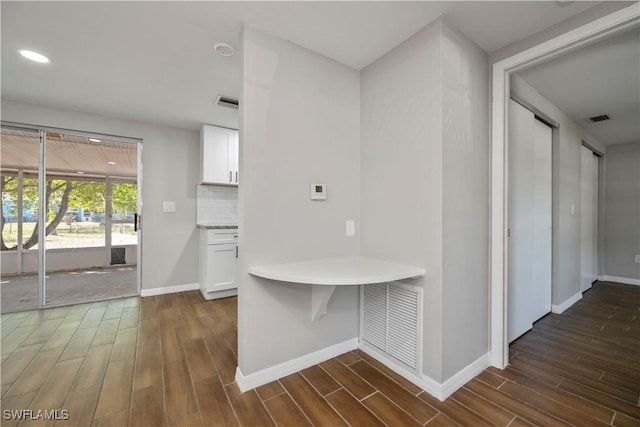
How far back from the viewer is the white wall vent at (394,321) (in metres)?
1.75

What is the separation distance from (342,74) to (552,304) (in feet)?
11.1

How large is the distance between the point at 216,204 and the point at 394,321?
3139mm

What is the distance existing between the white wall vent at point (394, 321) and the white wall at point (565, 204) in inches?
92.7

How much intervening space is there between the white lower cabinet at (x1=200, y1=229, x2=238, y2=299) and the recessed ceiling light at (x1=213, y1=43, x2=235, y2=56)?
2.07 meters

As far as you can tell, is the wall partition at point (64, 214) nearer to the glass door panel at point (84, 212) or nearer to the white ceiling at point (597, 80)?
the glass door panel at point (84, 212)

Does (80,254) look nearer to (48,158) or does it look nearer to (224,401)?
(48,158)

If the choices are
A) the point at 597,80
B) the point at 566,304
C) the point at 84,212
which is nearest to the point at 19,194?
the point at 84,212

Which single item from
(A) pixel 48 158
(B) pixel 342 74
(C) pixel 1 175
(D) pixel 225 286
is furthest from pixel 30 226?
(B) pixel 342 74

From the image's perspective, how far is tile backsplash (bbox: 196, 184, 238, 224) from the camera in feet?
12.9

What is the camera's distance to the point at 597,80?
240 centimetres

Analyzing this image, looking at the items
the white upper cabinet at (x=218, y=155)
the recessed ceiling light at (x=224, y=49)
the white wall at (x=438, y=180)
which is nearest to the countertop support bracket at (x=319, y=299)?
the white wall at (x=438, y=180)

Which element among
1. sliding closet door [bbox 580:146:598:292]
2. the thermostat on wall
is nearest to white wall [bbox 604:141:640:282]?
sliding closet door [bbox 580:146:598:292]

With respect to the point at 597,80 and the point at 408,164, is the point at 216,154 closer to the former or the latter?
the point at 408,164

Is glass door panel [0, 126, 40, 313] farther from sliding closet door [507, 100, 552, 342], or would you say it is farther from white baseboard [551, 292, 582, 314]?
white baseboard [551, 292, 582, 314]
